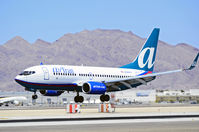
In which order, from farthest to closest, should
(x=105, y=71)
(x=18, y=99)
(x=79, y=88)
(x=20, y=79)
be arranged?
(x=18, y=99), (x=105, y=71), (x=79, y=88), (x=20, y=79)

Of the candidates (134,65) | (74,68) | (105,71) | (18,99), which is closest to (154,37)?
(134,65)

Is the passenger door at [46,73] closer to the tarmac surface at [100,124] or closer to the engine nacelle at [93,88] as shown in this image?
the engine nacelle at [93,88]

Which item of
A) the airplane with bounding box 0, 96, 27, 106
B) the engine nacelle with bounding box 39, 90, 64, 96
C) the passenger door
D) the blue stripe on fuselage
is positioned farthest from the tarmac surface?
the airplane with bounding box 0, 96, 27, 106

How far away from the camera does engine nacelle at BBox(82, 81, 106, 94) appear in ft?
195

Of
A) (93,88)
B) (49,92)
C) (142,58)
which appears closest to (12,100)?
(142,58)

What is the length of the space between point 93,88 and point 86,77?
4164 mm

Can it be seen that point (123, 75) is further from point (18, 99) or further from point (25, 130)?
point (18, 99)

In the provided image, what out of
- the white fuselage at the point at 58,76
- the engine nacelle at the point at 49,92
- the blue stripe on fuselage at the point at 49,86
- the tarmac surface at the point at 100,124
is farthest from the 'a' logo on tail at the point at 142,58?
the tarmac surface at the point at 100,124

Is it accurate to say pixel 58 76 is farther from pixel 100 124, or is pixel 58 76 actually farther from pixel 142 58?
pixel 100 124

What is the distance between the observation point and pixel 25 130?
28.9m

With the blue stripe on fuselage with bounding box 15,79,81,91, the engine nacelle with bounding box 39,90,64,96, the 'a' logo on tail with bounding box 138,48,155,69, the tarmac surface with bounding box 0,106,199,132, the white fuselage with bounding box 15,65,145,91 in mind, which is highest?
the 'a' logo on tail with bounding box 138,48,155,69

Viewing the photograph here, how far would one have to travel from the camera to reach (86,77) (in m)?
63.1

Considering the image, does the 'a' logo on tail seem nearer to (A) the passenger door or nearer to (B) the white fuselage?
(B) the white fuselage

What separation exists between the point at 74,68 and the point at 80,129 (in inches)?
1319
